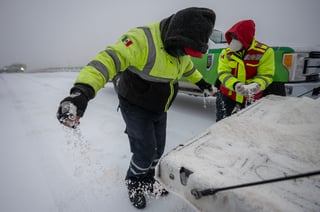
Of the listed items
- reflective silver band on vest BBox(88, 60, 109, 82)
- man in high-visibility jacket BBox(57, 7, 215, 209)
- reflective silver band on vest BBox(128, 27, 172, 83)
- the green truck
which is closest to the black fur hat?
man in high-visibility jacket BBox(57, 7, 215, 209)

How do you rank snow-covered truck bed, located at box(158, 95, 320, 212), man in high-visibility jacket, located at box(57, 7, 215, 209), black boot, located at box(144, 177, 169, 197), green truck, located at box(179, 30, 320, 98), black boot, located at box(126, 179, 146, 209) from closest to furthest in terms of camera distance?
snow-covered truck bed, located at box(158, 95, 320, 212), man in high-visibility jacket, located at box(57, 7, 215, 209), black boot, located at box(126, 179, 146, 209), black boot, located at box(144, 177, 169, 197), green truck, located at box(179, 30, 320, 98)

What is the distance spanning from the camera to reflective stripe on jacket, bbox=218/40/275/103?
214 cm

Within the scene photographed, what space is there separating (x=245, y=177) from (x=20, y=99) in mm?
6853

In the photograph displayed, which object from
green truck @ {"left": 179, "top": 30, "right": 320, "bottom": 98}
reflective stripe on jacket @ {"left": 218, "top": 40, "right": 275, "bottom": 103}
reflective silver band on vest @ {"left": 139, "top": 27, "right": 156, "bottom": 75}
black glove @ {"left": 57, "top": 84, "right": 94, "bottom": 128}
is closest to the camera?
black glove @ {"left": 57, "top": 84, "right": 94, "bottom": 128}

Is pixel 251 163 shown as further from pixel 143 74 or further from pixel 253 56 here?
pixel 253 56

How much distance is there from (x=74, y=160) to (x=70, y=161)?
0.15ft

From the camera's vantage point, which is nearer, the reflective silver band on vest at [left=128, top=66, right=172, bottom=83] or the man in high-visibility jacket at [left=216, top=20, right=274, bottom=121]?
the reflective silver band on vest at [left=128, top=66, right=172, bottom=83]

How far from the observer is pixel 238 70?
7.33 feet

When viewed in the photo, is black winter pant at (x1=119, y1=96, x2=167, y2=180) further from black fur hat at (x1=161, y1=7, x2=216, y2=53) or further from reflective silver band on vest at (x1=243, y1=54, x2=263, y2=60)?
reflective silver band on vest at (x1=243, y1=54, x2=263, y2=60)

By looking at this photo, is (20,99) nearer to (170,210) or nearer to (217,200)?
(170,210)

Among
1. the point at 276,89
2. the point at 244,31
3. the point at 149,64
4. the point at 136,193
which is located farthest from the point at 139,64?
the point at 276,89

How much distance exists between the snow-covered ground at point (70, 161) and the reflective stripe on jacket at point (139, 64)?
1.49 feet

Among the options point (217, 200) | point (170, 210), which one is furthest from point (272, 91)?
point (217, 200)

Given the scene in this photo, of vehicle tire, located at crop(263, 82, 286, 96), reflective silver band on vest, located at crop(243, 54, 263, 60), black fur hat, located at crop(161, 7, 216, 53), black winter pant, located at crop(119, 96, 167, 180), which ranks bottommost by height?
vehicle tire, located at crop(263, 82, 286, 96)
